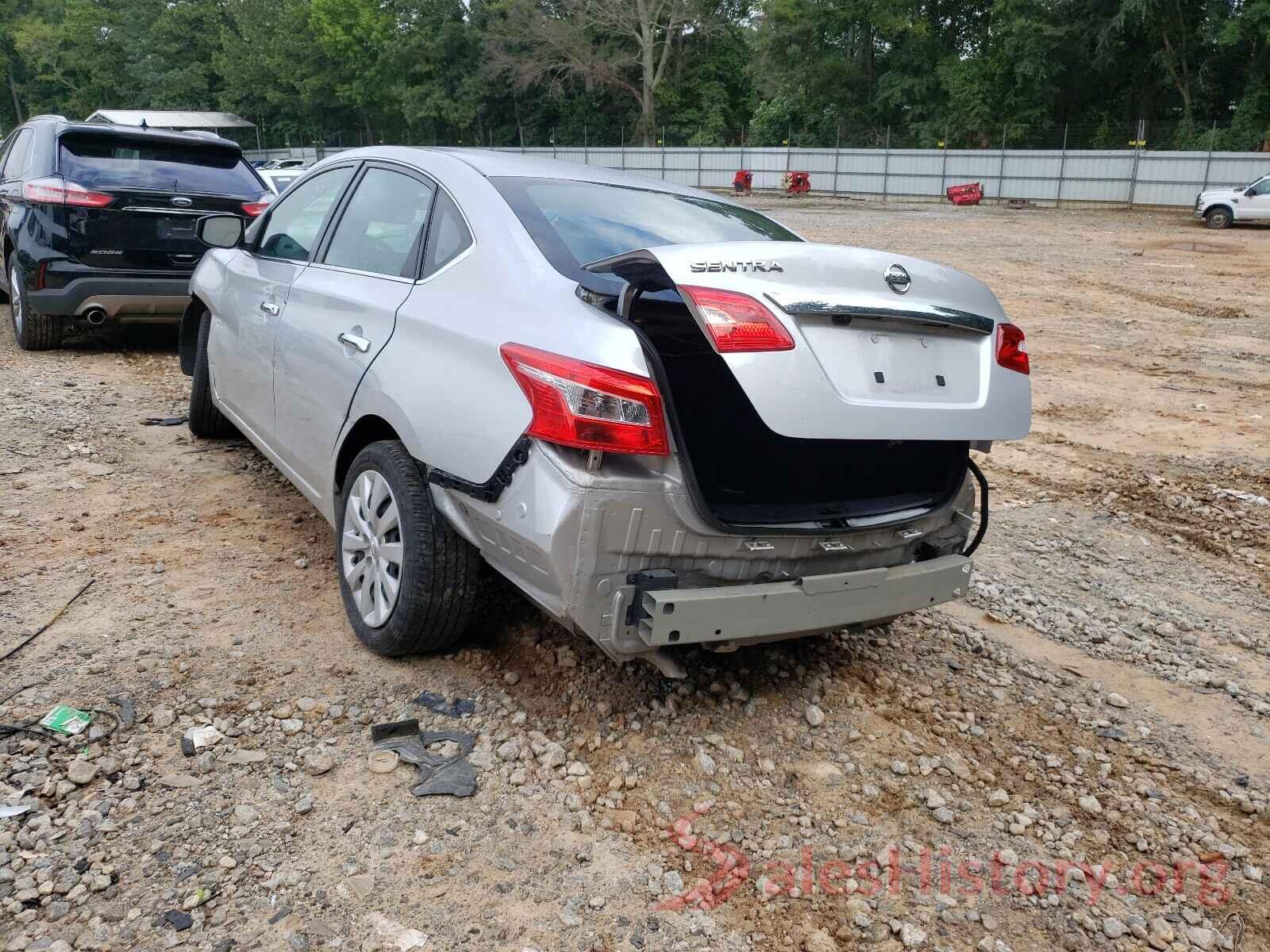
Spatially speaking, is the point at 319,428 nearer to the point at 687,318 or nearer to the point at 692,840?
the point at 687,318

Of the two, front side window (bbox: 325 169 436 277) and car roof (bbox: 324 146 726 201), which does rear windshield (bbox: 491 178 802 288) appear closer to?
car roof (bbox: 324 146 726 201)

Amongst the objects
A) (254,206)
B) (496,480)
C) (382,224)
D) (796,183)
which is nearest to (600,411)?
(496,480)

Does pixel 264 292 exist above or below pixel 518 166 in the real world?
below

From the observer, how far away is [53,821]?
2.61 metres

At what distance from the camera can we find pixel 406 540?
3.16 m

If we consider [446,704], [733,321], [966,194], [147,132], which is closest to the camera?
[733,321]

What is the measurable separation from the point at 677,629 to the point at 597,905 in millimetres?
702

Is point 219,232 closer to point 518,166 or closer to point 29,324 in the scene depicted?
point 518,166

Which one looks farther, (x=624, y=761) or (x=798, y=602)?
(x=624, y=761)

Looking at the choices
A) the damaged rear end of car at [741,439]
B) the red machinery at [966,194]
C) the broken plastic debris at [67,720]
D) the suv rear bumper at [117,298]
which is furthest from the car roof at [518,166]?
the red machinery at [966,194]

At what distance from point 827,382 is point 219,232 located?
3663mm

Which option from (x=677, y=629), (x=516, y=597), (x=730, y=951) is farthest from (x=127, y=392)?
(x=730, y=951)

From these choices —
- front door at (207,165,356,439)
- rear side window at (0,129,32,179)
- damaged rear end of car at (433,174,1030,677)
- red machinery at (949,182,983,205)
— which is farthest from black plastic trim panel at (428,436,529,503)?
red machinery at (949,182,983,205)
